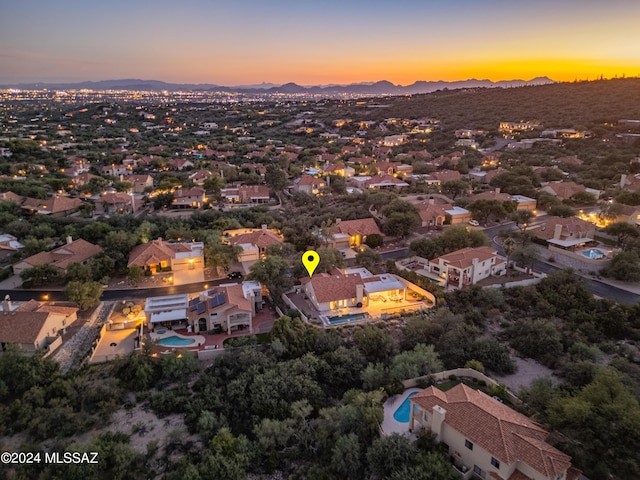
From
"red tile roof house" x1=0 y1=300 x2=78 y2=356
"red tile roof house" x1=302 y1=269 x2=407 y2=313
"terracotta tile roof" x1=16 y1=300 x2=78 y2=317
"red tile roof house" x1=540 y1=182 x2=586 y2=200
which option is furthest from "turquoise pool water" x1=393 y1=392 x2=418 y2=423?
"red tile roof house" x1=540 y1=182 x2=586 y2=200

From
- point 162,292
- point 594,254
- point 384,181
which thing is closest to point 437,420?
point 162,292

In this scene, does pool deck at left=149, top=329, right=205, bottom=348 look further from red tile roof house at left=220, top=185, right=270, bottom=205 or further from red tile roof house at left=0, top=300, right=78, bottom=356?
red tile roof house at left=220, top=185, right=270, bottom=205

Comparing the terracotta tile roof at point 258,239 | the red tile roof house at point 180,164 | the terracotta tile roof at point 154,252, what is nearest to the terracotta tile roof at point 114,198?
the terracotta tile roof at point 154,252

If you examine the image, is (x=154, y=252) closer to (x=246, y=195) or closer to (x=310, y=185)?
(x=246, y=195)

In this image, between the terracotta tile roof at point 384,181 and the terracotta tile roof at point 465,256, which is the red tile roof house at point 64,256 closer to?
the terracotta tile roof at point 465,256

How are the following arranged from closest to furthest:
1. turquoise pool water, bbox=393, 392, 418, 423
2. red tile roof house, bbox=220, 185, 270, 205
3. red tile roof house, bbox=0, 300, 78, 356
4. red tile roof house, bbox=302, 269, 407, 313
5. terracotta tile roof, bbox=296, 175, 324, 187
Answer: turquoise pool water, bbox=393, 392, 418, 423
red tile roof house, bbox=0, 300, 78, 356
red tile roof house, bbox=302, 269, 407, 313
red tile roof house, bbox=220, 185, 270, 205
terracotta tile roof, bbox=296, 175, 324, 187

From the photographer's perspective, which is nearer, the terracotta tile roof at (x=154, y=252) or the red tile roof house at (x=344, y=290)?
the red tile roof house at (x=344, y=290)
